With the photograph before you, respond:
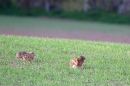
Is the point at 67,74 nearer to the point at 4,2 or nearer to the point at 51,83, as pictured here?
the point at 51,83

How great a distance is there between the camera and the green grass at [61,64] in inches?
271

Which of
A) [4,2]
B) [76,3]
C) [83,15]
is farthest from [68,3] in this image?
[4,2]

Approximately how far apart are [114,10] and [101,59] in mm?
28404

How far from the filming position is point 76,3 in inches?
1497

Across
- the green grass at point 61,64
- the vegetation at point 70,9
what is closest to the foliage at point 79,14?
the vegetation at point 70,9

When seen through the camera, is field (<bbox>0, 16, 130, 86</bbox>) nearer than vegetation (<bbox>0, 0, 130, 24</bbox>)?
Yes

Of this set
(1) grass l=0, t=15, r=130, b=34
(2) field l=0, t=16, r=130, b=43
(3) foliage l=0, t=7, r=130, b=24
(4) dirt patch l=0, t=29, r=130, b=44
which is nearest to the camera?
(4) dirt patch l=0, t=29, r=130, b=44

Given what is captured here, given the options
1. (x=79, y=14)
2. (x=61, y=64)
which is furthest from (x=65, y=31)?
(x=61, y=64)

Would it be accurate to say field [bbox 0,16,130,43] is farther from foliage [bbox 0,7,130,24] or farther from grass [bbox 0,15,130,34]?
foliage [bbox 0,7,130,24]

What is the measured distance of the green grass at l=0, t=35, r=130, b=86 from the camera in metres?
6.89

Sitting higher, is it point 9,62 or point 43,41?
point 43,41

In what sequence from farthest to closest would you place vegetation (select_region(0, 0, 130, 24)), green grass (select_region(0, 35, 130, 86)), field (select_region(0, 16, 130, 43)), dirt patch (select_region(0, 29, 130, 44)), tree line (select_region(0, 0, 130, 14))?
tree line (select_region(0, 0, 130, 14))
vegetation (select_region(0, 0, 130, 24))
field (select_region(0, 16, 130, 43))
dirt patch (select_region(0, 29, 130, 44))
green grass (select_region(0, 35, 130, 86))

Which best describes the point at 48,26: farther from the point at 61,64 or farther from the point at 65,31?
the point at 61,64

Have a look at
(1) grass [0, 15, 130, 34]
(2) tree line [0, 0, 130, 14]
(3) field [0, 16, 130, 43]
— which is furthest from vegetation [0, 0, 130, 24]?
(3) field [0, 16, 130, 43]
